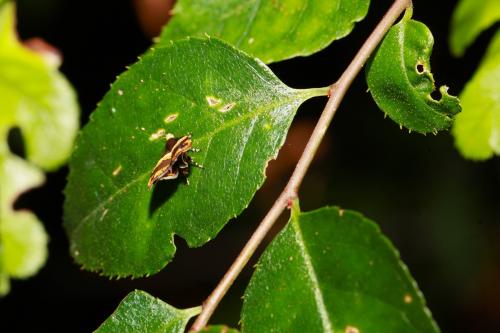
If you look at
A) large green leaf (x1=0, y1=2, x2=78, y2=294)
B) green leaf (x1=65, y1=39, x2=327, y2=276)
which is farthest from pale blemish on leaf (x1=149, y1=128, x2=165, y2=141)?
large green leaf (x1=0, y1=2, x2=78, y2=294)

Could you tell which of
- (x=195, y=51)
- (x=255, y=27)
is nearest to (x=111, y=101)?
(x=195, y=51)

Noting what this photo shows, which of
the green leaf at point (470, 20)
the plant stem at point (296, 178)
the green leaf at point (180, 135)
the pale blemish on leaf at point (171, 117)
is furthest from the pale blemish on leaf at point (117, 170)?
the green leaf at point (470, 20)

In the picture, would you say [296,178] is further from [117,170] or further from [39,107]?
[39,107]

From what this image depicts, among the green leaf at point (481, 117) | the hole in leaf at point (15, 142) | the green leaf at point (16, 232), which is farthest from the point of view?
the hole in leaf at point (15, 142)

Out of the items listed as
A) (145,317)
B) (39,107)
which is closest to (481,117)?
(145,317)

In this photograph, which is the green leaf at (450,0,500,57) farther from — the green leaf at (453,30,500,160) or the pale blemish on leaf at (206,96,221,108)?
the pale blemish on leaf at (206,96,221,108)

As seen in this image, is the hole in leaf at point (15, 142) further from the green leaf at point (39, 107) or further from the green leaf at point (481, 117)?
the green leaf at point (481, 117)
